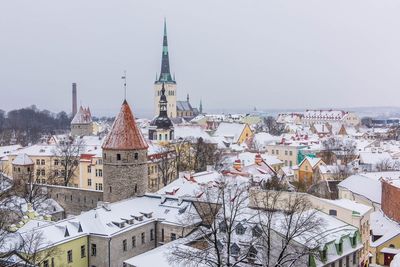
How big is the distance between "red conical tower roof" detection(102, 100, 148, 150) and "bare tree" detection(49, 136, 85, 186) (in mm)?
21291

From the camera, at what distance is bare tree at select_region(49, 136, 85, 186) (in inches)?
2341

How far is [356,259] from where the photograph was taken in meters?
29.5

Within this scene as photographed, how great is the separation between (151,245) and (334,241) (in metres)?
13.0

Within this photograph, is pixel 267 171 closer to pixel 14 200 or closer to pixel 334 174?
pixel 334 174

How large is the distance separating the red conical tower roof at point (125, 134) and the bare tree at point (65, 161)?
69.9 ft

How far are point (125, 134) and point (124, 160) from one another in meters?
1.93

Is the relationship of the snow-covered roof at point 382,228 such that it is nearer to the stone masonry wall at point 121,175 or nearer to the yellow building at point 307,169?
the stone masonry wall at point 121,175

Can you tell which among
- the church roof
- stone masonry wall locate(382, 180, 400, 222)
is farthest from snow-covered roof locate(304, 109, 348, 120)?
stone masonry wall locate(382, 180, 400, 222)

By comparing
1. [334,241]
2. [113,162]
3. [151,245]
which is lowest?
[151,245]

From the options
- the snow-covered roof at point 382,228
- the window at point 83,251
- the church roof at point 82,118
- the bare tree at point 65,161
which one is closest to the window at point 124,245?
the window at point 83,251

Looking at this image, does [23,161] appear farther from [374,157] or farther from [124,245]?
[374,157]

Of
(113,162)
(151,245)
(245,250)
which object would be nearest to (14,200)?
(113,162)

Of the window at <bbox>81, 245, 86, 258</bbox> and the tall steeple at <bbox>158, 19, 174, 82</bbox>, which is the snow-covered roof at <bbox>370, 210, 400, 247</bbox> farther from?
the tall steeple at <bbox>158, 19, 174, 82</bbox>

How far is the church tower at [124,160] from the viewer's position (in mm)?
37375
